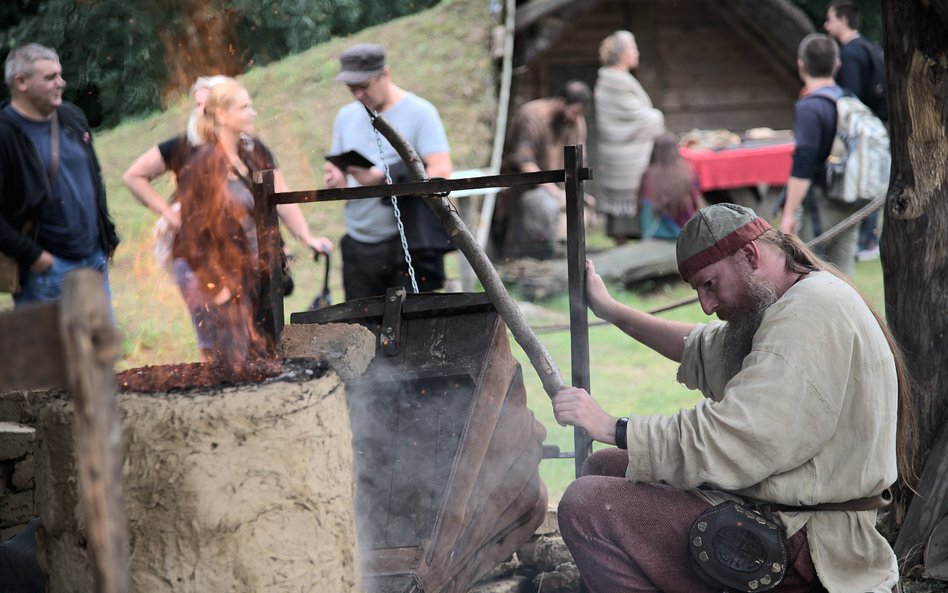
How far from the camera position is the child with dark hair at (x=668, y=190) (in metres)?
9.66

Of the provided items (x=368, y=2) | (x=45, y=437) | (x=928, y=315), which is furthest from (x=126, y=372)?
(x=368, y=2)

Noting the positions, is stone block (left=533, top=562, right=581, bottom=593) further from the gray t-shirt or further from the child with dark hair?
the child with dark hair

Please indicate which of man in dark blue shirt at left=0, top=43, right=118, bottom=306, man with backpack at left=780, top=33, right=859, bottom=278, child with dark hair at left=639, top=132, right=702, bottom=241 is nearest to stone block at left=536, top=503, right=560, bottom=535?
man in dark blue shirt at left=0, top=43, right=118, bottom=306

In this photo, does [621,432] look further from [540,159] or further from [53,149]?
[540,159]

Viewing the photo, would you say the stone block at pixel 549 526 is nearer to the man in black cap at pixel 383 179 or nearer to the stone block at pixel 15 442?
the man in black cap at pixel 383 179

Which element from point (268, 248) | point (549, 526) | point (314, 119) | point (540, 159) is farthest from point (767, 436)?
point (314, 119)

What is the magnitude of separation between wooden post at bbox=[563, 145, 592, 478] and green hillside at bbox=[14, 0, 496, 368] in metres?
3.67

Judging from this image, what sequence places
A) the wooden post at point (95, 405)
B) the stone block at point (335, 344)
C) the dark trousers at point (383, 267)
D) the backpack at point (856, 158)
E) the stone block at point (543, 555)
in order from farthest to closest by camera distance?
1. the backpack at point (856, 158)
2. the dark trousers at point (383, 267)
3. the stone block at point (543, 555)
4. the stone block at point (335, 344)
5. the wooden post at point (95, 405)

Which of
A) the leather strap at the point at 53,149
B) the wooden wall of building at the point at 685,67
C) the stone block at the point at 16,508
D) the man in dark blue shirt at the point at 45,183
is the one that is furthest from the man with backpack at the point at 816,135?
the wooden wall of building at the point at 685,67

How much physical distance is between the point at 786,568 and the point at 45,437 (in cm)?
203

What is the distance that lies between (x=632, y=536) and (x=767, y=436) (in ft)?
1.91

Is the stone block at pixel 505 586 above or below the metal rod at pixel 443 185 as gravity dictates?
below

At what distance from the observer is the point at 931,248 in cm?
355

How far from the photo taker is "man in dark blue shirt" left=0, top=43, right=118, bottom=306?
4.45 meters
